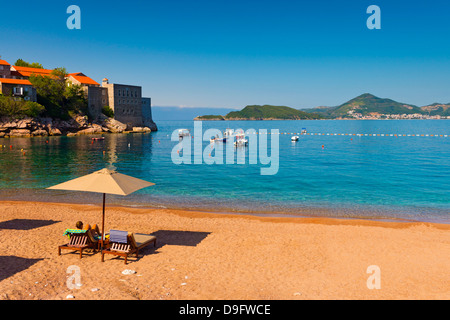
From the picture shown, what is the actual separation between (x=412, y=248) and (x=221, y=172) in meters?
23.2

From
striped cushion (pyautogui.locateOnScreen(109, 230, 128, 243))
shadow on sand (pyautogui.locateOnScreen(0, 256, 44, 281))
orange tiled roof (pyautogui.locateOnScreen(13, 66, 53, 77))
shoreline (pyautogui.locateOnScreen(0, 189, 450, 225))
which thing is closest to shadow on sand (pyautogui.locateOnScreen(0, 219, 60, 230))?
shadow on sand (pyautogui.locateOnScreen(0, 256, 44, 281))

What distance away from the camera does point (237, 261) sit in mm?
9945

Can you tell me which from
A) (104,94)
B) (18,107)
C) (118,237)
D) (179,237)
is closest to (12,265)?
(118,237)

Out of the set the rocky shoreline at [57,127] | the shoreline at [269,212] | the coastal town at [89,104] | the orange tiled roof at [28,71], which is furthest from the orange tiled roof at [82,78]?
the shoreline at [269,212]

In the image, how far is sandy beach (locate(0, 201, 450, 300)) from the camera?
7.85m

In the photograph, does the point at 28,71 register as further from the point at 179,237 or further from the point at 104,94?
the point at 179,237

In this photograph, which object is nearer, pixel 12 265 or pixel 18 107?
pixel 12 265

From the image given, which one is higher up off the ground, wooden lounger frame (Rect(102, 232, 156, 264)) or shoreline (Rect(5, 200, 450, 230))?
wooden lounger frame (Rect(102, 232, 156, 264))

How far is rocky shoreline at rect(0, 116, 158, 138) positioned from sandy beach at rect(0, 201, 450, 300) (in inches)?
2888

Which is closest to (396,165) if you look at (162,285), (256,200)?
(256,200)

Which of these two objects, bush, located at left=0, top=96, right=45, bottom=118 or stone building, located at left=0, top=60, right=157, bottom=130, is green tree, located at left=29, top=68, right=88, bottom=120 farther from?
bush, located at left=0, top=96, right=45, bottom=118

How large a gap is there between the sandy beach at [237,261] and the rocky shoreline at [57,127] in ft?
241

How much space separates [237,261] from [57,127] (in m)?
91.9

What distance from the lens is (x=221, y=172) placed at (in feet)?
110
